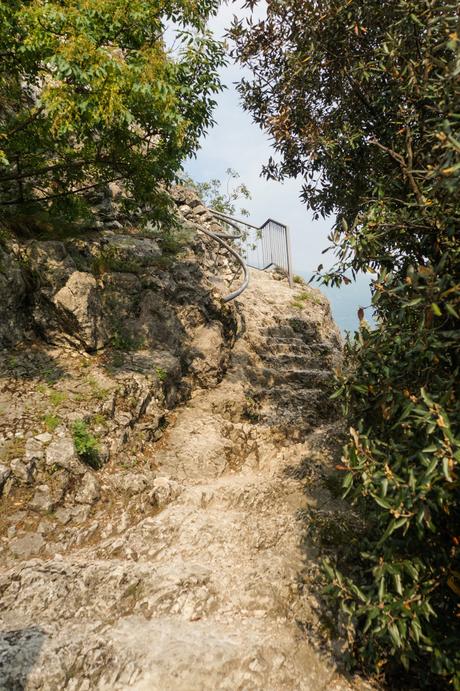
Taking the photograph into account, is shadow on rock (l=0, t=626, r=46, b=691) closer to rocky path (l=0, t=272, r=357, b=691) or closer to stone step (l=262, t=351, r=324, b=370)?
rocky path (l=0, t=272, r=357, b=691)

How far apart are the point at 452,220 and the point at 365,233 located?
1281 mm

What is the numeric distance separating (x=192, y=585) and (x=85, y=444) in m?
3.18

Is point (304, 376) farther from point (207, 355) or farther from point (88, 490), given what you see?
point (88, 490)

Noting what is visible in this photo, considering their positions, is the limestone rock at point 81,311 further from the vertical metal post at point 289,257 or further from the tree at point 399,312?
the vertical metal post at point 289,257

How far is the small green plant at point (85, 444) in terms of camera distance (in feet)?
24.3

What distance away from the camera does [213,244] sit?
18906 mm

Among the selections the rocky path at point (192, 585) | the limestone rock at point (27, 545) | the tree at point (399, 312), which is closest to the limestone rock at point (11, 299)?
the rocky path at point (192, 585)

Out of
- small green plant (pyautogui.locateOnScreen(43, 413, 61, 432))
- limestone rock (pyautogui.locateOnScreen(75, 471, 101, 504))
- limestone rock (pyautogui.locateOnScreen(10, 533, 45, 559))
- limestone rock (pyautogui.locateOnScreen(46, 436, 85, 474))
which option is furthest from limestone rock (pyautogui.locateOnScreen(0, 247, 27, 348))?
limestone rock (pyautogui.locateOnScreen(10, 533, 45, 559))

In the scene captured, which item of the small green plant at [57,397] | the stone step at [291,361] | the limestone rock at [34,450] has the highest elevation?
the stone step at [291,361]

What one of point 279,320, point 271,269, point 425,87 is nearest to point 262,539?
point 425,87

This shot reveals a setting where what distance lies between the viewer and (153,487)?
7.66 m

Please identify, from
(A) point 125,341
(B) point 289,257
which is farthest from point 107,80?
(B) point 289,257

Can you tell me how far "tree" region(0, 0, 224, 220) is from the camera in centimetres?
618

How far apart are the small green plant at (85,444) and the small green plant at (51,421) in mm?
312
